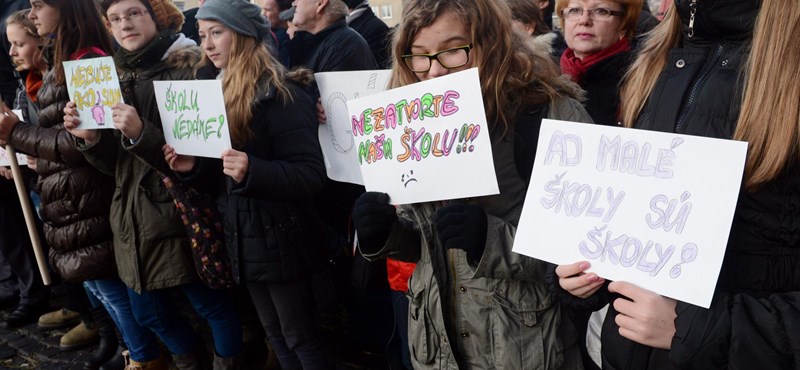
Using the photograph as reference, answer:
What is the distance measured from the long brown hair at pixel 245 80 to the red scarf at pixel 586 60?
1.34 meters

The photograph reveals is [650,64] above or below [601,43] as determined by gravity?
below

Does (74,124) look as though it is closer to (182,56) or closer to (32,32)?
(182,56)

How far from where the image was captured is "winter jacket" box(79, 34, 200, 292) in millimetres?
3102

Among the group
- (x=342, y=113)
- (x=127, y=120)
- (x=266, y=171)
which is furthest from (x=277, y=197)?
(x=127, y=120)

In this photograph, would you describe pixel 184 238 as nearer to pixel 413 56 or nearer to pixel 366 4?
pixel 413 56

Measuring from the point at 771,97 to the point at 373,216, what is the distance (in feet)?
3.69

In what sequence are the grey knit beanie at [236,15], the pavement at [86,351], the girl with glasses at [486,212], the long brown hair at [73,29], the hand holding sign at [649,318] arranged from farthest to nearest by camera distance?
the pavement at [86,351] → the long brown hair at [73,29] → the grey knit beanie at [236,15] → the girl with glasses at [486,212] → the hand holding sign at [649,318]

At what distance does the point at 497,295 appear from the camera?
1794 mm

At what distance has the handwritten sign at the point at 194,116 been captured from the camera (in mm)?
2650

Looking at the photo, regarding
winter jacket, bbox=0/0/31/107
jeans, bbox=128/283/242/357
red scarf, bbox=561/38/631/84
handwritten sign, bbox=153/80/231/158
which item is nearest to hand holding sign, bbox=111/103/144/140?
handwritten sign, bbox=153/80/231/158

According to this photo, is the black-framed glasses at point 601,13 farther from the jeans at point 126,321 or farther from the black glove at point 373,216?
the jeans at point 126,321

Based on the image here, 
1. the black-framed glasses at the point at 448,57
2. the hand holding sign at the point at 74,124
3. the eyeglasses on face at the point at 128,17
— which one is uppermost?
the eyeglasses on face at the point at 128,17

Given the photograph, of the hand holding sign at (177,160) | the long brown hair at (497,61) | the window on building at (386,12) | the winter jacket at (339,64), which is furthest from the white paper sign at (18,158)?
the window on building at (386,12)

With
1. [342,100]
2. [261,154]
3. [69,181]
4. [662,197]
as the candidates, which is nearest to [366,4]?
[342,100]
